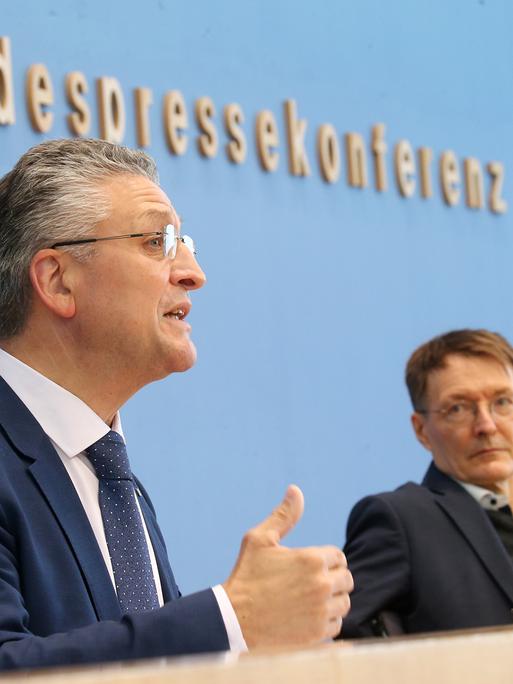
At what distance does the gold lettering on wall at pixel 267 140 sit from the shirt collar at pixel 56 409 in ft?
6.20

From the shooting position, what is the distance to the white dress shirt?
69.3 inches

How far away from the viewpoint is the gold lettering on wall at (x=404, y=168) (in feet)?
13.4

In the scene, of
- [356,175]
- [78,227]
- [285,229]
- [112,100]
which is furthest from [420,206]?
[78,227]

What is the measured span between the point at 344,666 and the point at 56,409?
989 millimetres

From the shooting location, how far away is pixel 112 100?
320cm

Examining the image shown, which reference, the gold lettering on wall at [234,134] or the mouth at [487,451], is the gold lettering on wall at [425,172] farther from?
the mouth at [487,451]

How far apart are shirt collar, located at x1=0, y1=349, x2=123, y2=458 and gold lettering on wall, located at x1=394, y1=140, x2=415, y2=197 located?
7.96 ft

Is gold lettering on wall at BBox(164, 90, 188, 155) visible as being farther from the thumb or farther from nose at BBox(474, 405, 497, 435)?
the thumb

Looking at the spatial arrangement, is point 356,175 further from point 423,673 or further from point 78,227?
point 423,673

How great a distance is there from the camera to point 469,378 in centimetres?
292

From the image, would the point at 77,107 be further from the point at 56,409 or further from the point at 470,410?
the point at 56,409

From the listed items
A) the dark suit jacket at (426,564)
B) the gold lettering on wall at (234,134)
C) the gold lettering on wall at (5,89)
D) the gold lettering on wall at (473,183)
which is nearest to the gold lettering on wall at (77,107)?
the gold lettering on wall at (5,89)

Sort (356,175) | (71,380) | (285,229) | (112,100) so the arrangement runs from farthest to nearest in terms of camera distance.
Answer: (356,175), (285,229), (112,100), (71,380)

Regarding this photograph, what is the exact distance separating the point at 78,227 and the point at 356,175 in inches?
83.4
